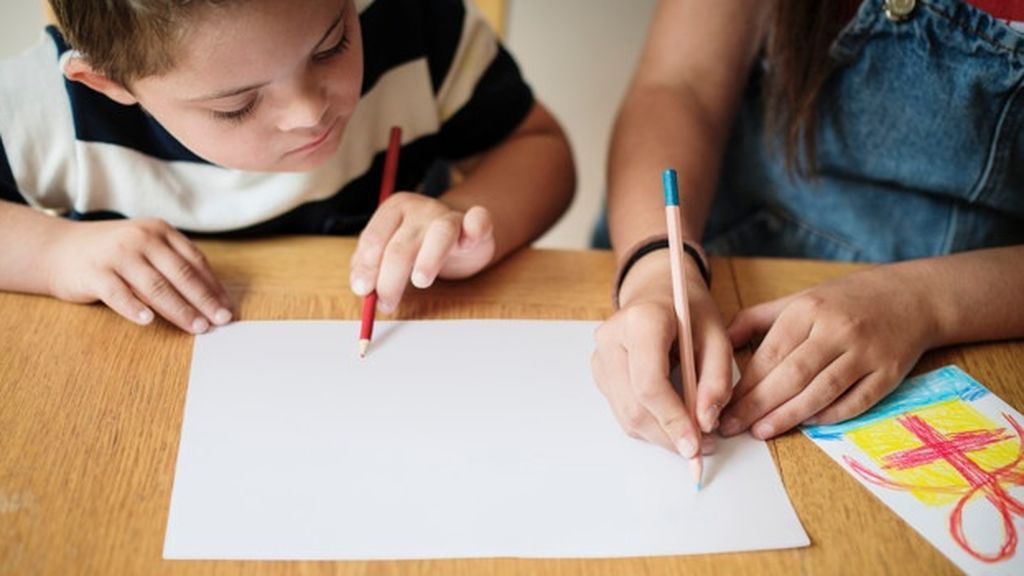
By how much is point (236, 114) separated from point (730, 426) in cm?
39

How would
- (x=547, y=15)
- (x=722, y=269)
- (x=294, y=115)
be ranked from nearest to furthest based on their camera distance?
(x=294, y=115) → (x=722, y=269) → (x=547, y=15)

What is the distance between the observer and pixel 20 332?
0.63 metres

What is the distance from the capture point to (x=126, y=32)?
57cm

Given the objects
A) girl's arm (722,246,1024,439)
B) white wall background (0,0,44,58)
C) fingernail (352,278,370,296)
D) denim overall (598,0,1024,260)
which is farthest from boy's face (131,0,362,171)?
white wall background (0,0,44,58)

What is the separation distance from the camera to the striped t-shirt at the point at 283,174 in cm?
68

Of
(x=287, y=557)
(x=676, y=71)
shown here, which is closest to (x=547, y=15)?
(x=676, y=71)

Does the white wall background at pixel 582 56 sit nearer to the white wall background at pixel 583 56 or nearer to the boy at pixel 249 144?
the white wall background at pixel 583 56

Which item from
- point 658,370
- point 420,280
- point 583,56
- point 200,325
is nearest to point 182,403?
point 200,325

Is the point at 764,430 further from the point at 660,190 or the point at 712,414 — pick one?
the point at 660,190

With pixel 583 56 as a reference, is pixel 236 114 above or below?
above

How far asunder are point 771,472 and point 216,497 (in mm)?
327

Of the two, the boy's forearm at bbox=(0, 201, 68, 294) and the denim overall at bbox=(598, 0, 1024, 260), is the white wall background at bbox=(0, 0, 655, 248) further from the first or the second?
the boy's forearm at bbox=(0, 201, 68, 294)

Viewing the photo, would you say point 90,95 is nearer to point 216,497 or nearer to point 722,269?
point 216,497

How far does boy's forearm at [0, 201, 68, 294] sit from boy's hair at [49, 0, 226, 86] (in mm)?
131
